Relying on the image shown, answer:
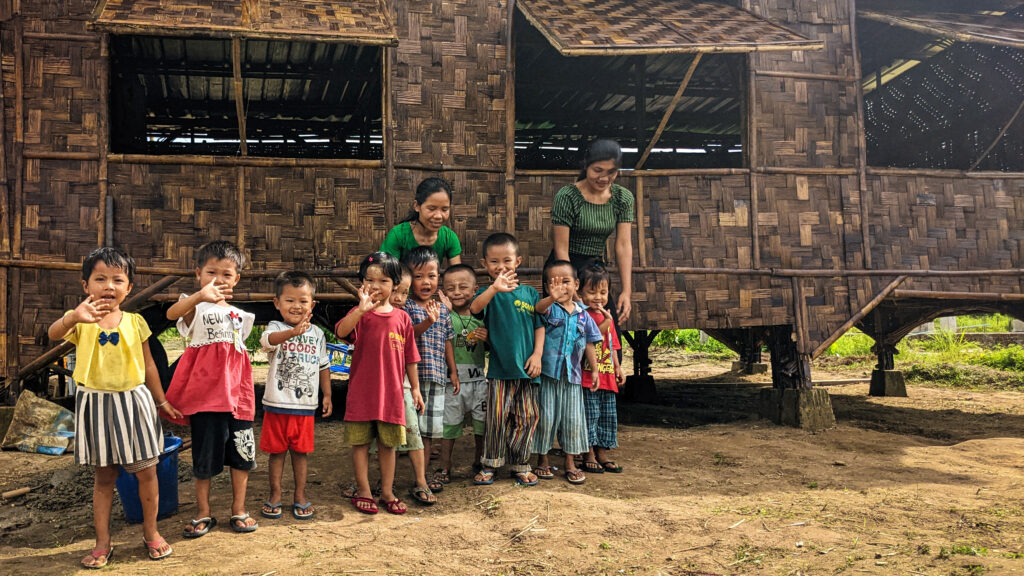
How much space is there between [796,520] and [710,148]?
7.72m

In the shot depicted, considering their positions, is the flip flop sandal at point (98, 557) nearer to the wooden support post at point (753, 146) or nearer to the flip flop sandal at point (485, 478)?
the flip flop sandal at point (485, 478)

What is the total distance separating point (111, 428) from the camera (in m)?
2.94

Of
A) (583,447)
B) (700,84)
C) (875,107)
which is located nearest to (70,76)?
(583,447)

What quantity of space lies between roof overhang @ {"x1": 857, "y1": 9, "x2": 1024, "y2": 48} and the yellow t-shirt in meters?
6.45

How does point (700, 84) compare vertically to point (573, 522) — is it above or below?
above

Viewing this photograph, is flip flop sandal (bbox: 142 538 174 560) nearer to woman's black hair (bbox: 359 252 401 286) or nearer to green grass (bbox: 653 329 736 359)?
woman's black hair (bbox: 359 252 401 286)

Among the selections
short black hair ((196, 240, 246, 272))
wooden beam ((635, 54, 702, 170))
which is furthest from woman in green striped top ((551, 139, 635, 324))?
short black hair ((196, 240, 246, 272))

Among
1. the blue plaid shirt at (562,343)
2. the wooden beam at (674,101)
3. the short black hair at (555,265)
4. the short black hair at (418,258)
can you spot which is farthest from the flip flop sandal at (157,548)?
the wooden beam at (674,101)

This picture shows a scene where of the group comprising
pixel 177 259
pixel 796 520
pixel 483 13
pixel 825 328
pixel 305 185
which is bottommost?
pixel 796 520

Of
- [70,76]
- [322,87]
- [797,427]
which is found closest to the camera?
[70,76]

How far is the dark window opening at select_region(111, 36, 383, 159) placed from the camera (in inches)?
264

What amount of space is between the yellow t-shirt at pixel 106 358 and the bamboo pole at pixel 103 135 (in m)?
2.55

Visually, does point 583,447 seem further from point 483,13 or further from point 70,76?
point 70,76

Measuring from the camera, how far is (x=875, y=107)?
9070mm
